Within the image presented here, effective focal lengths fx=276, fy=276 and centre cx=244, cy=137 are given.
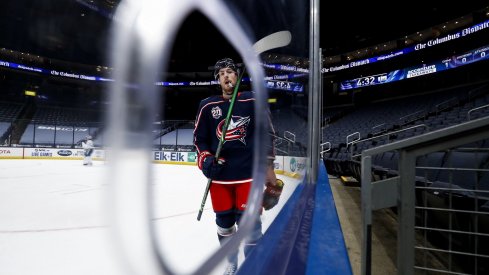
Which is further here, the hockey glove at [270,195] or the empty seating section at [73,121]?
the hockey glove at [270,195]

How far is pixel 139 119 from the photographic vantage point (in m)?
0.22

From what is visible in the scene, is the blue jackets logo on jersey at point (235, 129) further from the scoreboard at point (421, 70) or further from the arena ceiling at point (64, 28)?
the scoreboard at point (421, 70)

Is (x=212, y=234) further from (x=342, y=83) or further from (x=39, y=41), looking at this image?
(x=342, y=83)

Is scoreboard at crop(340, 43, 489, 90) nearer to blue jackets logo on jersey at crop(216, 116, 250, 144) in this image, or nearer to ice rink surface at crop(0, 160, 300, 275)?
ice rink surface at crop(0, 160, 300, 275)

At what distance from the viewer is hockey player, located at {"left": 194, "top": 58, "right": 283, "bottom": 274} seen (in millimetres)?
974

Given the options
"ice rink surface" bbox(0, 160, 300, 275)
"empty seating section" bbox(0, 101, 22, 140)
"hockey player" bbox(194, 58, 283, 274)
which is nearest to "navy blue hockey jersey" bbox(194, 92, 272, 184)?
"hockey player" bbox(194, 58, 283, 274)

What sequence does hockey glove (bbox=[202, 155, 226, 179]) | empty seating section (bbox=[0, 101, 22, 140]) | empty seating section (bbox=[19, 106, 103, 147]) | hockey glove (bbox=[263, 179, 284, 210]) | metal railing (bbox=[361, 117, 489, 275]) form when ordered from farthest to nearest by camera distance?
empty seating section (bbox=[0, 101, 22, 140])
hockey glove (bbox=[263, 179, 284, 210])
hockey glove (bbox=[202, 155, 226, 179])
metal railing (bbox=[361, 117, 489, 275])
empty seating section (bbox=[19, 106, 103, 147])

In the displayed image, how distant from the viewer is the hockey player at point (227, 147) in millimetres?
974

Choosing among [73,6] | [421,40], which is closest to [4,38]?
[73,6]

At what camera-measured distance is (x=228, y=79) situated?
3.18ft

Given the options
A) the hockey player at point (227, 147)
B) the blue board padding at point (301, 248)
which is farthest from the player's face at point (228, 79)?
the blue board padding at point (301, 248)

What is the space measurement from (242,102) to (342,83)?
13.0 metres

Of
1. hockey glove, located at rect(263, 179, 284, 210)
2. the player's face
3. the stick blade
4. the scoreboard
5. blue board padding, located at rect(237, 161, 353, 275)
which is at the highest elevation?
the scoreboard

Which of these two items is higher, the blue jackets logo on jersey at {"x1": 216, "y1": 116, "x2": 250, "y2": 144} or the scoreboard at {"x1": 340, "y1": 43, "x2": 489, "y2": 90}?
the scoreboard at {"x1": 340, "y1": 43, "x2": 489, "y2": 90}
